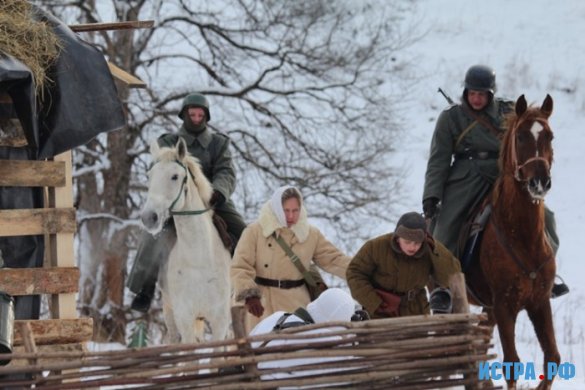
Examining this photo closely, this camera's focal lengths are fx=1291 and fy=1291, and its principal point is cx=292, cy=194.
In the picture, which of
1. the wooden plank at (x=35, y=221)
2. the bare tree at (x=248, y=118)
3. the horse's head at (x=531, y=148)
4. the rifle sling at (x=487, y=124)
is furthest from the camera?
the bare tree at (x=248, y=118)

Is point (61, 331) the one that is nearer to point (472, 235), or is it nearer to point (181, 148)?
point (181, 148)

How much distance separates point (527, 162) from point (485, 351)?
2.52 m

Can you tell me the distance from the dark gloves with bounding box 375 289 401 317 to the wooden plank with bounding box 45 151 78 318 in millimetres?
1980

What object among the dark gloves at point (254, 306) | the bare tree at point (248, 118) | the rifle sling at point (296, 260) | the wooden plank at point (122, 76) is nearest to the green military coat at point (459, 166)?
the rifle sling at point (296, 260)

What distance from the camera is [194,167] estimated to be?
1076cm

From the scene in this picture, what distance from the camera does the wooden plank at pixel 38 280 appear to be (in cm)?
815

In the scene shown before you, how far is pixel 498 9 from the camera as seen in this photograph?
36156 millimetres

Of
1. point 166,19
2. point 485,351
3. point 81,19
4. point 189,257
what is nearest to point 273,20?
point 166,19

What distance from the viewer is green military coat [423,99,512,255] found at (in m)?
10.3

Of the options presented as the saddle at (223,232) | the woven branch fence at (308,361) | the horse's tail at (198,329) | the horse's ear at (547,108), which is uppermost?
the horse's ear at (547,108)

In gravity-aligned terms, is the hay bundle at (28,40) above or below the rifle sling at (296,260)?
above

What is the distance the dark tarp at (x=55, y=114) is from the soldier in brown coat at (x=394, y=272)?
2.04 metres

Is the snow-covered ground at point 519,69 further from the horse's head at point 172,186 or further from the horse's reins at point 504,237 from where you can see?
the horse's reins at point 504,237

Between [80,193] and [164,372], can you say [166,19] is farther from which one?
[164,372]
